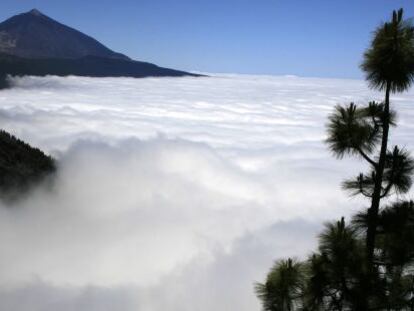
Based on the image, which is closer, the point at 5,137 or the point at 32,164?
the point at 5,137

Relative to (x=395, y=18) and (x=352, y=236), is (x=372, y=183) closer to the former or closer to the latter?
(x=352, y=236)

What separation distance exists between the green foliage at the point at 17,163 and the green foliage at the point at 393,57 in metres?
162

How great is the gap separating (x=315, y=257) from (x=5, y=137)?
17218 cm

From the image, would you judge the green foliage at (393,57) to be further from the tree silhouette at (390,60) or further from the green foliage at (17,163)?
the green foliage at (17,163)

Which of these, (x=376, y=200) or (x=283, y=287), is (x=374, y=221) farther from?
(x=283, y=287)

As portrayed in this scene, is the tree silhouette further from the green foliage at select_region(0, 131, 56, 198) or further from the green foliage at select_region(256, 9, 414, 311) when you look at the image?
the green foliage at select_region(0, 131, 56, 198)

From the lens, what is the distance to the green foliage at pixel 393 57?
370 inches

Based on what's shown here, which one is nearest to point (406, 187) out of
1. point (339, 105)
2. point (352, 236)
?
point (352, 236)

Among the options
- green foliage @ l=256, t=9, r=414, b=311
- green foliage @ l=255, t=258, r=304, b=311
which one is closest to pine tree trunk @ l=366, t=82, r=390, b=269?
green foliage @ l=256, t=9, r=414, b=311

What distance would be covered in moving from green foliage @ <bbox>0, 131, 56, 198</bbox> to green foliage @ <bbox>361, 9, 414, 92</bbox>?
16174cm

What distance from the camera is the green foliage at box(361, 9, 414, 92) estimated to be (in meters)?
9.39

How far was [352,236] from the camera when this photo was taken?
1001cm

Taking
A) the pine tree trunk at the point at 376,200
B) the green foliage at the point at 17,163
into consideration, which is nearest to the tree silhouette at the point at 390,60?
the pine tree trunk at the point at 376,200

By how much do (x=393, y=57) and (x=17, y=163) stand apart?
172m
